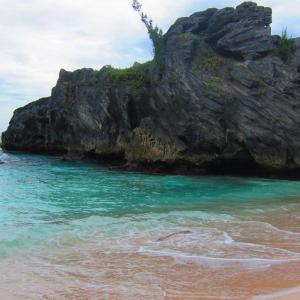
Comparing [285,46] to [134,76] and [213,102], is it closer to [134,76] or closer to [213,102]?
[213,102]

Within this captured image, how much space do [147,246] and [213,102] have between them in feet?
67.1

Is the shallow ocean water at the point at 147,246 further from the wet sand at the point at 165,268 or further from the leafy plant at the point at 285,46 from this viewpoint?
the leafy plant at the point at 285,46

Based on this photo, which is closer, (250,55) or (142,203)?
(142,203)

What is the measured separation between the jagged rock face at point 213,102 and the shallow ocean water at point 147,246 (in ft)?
30.8

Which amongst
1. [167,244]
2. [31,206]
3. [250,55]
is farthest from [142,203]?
[250,55]

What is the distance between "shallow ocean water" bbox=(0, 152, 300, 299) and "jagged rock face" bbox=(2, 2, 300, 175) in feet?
30.8

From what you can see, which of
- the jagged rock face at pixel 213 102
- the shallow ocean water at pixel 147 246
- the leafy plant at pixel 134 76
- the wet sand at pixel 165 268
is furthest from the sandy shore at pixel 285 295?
the leafy plant at pixel 134 76

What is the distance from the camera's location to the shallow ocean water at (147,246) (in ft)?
21.2

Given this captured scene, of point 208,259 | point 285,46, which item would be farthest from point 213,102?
point 208,259

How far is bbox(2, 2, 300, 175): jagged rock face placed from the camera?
26.8 m

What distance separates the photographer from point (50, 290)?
6.29 m

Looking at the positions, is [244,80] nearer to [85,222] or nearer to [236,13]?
[236,13]

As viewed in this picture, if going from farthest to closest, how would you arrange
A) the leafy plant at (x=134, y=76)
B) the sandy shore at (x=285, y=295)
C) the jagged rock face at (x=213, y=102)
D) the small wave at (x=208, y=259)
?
1. the leafy plant at (x=134, y=76)
2. the jagged rock face at (x=213, y=102)
3. the small wave at (x=208, y=259)
4. the sandy shore at (x=285, y=295)

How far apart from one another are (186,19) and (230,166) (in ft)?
36.5
